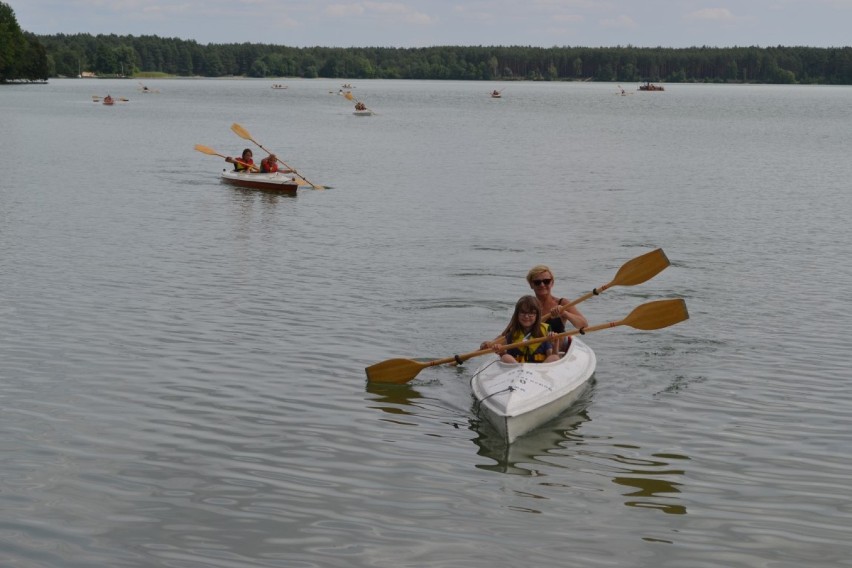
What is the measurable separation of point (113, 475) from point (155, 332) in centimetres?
591

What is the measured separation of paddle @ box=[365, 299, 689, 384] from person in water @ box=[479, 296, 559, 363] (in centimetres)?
29

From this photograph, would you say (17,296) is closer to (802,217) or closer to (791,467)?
(791,467)

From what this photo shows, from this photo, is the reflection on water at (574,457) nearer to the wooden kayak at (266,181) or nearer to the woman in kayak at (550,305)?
the woman in kayak at (550,305)

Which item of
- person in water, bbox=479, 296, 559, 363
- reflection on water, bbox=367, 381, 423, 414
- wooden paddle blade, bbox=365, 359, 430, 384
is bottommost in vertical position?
reflection on water, bbox=367, 381, 423, 414

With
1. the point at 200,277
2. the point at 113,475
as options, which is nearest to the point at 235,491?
the point at 113,475

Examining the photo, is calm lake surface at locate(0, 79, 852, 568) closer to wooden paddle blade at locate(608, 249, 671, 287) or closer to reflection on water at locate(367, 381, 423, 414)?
reflection on water at locate(367, 381, 423, 414)

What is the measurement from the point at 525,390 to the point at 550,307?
2.57 metres

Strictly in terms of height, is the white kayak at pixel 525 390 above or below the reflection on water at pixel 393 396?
above

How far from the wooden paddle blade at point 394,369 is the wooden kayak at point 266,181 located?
22450mm

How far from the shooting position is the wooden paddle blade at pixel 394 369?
46.0 ft

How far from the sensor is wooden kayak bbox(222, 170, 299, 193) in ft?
118

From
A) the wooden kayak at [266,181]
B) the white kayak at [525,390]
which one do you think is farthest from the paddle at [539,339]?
the wooden kayak at [266,181]

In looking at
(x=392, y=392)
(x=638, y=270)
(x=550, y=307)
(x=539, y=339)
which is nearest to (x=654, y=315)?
(x=638, y=270)


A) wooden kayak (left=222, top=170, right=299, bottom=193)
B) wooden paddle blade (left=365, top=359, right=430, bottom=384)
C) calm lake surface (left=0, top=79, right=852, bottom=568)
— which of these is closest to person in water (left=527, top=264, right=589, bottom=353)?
calm lake surface (left=0, top=79, right=852, bottom=568)
